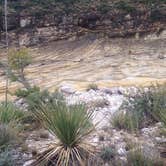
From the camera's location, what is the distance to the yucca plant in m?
7.13

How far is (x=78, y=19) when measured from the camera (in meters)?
18.6

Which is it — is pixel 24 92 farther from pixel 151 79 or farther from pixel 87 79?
pixel 151 79

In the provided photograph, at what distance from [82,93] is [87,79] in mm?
1494

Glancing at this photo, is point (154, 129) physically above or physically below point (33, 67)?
above

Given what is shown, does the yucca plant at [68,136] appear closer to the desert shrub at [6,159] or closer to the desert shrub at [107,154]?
the desert shrub at [107,154]

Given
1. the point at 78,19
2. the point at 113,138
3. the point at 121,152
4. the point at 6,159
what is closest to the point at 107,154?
the point at 121,152

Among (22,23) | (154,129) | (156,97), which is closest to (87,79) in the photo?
(156,97)

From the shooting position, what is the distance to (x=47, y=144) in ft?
24.8

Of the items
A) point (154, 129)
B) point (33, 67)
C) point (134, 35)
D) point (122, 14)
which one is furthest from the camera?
point (122, 14)

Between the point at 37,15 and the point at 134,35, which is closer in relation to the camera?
the point at 134,35

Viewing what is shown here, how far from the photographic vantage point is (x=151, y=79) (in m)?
11.9

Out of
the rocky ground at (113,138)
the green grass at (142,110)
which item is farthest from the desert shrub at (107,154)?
the green grass at (142,110)

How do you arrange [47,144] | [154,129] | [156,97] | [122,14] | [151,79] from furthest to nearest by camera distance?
[122,14]
[151,79]
[156,97]
[154,129]
[47,144]

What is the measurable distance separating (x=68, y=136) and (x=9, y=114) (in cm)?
170
